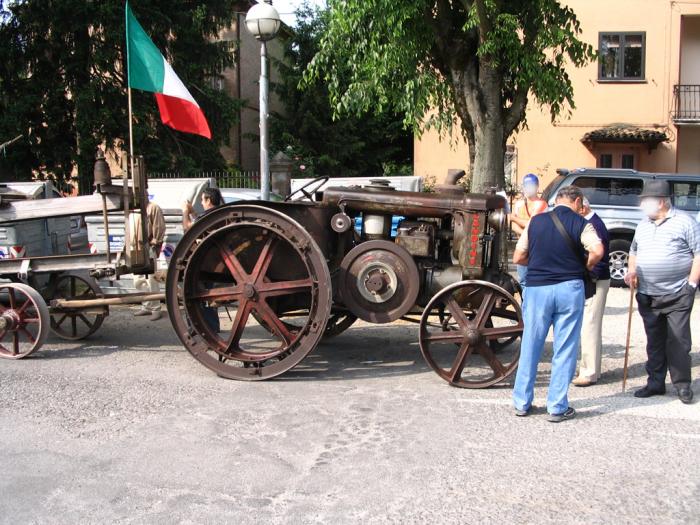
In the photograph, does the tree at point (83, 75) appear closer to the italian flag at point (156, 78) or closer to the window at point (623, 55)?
the italian flag at point (156, 78)

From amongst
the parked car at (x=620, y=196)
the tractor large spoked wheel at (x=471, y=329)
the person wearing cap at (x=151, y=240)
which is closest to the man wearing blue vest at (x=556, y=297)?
the tractor large spoked wheel at (x=471, y=329)

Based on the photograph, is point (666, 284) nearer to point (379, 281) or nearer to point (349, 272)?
A: point (379, 281)

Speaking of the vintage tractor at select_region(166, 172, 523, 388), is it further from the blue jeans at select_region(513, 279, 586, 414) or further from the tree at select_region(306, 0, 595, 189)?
the tree at select_region(306, 0, 595, 189)

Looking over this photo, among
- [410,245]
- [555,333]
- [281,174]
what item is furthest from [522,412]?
[281,174]

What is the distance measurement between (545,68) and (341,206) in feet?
19.5

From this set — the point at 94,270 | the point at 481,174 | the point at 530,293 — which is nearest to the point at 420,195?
the point at 530,293

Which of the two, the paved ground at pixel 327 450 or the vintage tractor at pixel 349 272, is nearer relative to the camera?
the paved ground at pixel 327 450

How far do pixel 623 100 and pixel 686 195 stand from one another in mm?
9887

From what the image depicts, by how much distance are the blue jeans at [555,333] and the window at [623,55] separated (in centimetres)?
1823

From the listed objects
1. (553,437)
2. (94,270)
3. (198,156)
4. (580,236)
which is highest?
(198,156)

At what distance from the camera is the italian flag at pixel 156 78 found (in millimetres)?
8258

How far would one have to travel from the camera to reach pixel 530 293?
18.5 ft

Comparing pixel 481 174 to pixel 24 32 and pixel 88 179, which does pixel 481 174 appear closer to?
pixel 88 179

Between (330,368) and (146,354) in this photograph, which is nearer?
(330,368)
